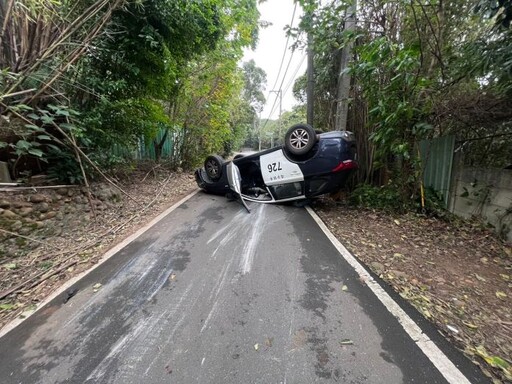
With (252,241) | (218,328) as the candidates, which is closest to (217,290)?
(218,328)

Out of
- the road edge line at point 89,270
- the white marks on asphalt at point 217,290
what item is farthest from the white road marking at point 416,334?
the road edge line at point 89,270

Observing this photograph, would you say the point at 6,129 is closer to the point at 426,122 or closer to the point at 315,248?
the point at 315,248

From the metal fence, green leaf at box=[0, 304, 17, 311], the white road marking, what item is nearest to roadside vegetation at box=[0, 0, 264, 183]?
the metal fence

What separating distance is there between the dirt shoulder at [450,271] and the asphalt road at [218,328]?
32 centimetres

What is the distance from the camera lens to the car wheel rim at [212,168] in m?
6.86

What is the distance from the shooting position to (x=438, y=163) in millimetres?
4625

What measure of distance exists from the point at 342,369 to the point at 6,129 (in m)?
5.08

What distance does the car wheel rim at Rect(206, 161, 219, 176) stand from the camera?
22.5 ft

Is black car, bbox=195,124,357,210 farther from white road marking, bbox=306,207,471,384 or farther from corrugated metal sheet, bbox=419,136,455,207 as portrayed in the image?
white road marking, bbox=306,207,471,384

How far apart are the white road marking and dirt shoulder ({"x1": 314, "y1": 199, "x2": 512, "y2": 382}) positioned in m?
0.17

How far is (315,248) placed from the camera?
3.60 m

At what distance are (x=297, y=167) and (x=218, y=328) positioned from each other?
383cm

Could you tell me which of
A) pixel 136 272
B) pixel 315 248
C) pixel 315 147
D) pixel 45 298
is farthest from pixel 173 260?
pixel 315 147

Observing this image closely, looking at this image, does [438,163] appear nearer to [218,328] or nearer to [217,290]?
[217,290]
